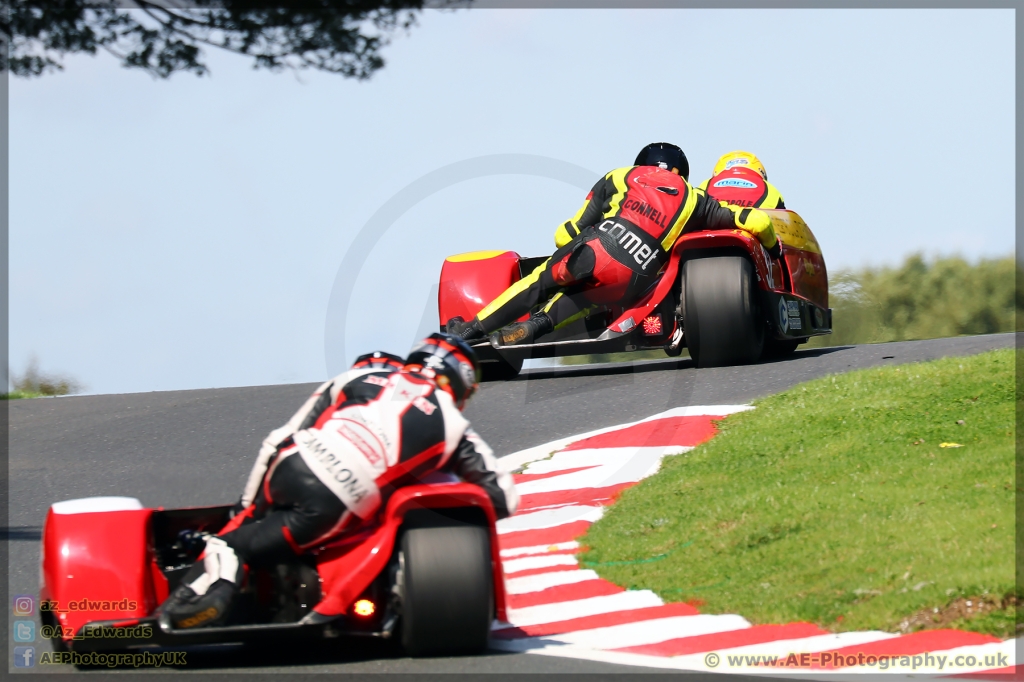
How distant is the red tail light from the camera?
10742 mm

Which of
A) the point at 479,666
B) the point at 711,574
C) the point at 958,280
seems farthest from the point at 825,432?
the point at 958,280

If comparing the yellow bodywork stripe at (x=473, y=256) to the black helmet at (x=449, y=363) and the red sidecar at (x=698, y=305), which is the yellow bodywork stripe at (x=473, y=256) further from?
the black helmet at (x=449, y=363)

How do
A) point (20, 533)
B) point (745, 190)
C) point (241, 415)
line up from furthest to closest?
1. point (745, 190)
2. point (241, 415)
3. point (20, 533)

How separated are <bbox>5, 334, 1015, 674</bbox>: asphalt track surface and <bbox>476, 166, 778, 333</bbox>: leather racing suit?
2.70ft

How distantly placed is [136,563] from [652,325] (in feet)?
21.2

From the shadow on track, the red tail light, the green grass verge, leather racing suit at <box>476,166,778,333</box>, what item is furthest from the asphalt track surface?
the green grass verge

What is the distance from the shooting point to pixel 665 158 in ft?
36.0

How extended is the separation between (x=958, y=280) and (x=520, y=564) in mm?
20230

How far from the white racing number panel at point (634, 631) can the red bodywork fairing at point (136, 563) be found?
47 cm

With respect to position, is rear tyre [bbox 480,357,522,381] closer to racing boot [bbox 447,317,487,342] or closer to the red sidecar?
the red sidecar

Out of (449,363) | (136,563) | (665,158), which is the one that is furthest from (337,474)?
(665,158)

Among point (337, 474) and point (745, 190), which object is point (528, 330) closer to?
point (745, 190)

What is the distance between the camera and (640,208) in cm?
1051

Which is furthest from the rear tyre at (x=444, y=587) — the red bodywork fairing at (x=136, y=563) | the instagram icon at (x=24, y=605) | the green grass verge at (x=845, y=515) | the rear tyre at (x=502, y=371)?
the rear tyre at (x=502, y=371)
